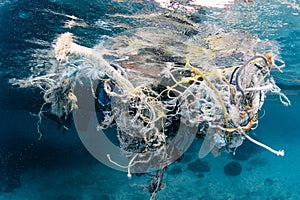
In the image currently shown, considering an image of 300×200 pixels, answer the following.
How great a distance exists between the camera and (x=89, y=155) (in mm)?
27609

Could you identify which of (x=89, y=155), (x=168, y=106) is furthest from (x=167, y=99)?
(x=89, y=155)

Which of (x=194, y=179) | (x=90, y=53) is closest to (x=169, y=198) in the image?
(x=194, y=179)

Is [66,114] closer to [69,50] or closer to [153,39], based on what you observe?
[69,50]

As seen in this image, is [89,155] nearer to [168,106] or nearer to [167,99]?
[167,99]

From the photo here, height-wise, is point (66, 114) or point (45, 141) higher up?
point (66, 114)

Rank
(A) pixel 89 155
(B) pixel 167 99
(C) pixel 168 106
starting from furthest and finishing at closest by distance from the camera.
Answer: (A) pixel 89 155
(B) pixel 167 99
(C) pixel 168 106

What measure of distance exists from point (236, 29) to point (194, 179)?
2006 centimetres

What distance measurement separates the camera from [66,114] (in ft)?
19.8

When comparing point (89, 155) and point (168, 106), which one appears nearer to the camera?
point (168, 106)

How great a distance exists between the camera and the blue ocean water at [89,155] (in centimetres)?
788

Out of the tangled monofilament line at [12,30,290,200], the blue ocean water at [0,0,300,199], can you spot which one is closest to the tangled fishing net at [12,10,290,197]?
the tangled monofilament line at [12,30,290,200]

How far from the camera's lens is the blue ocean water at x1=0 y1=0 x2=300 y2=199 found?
788 cm

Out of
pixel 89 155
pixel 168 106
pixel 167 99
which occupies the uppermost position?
pixel 168 106

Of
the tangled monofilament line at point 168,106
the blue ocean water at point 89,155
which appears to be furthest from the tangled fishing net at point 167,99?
the blue ocean water at point 89,155
